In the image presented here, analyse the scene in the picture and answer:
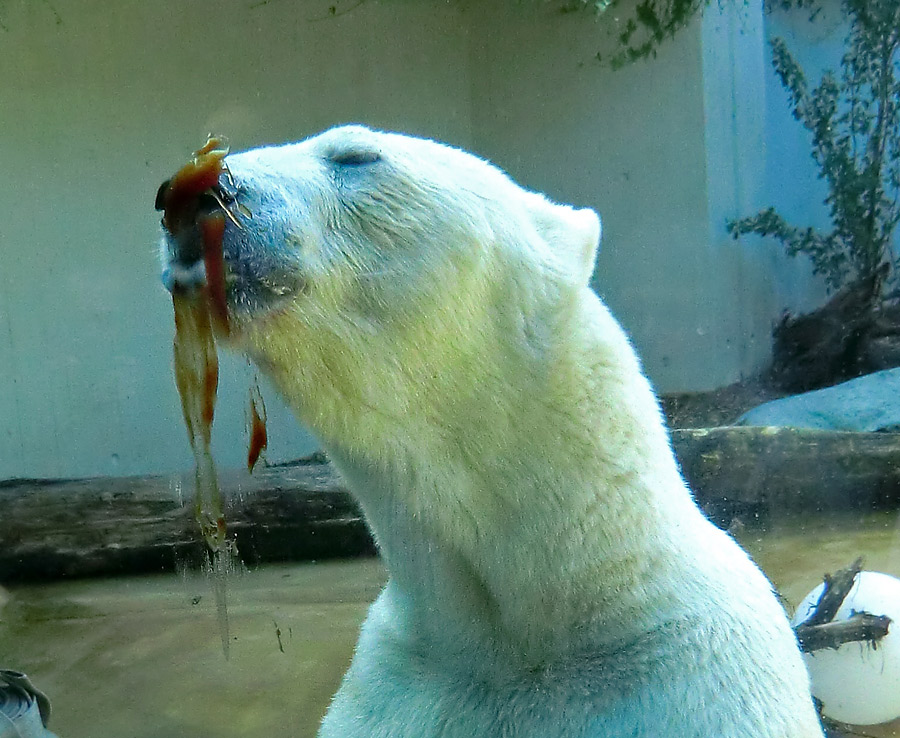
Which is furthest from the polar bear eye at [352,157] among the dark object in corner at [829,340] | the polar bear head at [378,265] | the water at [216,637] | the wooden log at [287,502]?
the dark object in corner at [829,340]

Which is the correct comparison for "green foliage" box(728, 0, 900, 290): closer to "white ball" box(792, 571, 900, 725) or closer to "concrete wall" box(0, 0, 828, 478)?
"concrete wall" box(0, 0, 828, 478)

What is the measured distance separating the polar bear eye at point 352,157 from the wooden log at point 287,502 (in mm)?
1660

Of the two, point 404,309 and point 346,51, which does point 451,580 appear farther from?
point 346,51

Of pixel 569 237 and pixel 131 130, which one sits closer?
pixel 569 237

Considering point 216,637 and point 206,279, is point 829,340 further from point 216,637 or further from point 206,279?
point 206,279

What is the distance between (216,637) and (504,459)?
1905 millimetres

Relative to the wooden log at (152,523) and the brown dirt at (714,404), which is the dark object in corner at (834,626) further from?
the wooden log at (152,523)

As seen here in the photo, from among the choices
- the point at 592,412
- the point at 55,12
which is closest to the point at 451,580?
the point at 592,412

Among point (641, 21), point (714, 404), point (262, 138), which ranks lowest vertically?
point (714, 404)

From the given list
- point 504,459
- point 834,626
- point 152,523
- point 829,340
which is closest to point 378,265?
point 504,459

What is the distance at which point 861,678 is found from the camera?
217 centimetres

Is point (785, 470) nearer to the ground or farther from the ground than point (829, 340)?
nearer to the ground

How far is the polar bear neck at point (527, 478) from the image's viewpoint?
3.21ft

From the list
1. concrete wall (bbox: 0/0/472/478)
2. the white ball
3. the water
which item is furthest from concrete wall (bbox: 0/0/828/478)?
the white ball
